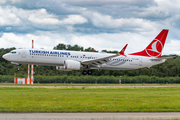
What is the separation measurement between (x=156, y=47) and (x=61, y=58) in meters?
20.9

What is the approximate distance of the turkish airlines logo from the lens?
55.9 metres

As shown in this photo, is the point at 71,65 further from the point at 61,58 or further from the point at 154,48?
the point at 154,48

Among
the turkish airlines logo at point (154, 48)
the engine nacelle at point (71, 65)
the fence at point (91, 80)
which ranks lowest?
the fence at point (91, 80)

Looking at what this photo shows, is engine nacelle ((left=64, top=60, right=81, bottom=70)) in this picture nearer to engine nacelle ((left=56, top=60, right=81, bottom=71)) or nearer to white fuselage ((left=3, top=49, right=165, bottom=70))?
engine nacelle ((left=56, top=60, right=81, bottom=71))

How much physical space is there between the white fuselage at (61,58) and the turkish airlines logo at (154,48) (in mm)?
2280

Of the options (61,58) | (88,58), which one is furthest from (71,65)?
(88,58)

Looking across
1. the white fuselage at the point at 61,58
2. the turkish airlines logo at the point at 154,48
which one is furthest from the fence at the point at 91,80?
the white fuselage at the point at 61,58

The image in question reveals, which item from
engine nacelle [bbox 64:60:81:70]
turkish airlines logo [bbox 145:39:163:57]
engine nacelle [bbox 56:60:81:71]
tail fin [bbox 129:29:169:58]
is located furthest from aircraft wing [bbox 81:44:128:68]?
turkish airlines logo [bbox 145:39:163:57]

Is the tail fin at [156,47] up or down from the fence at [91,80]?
up

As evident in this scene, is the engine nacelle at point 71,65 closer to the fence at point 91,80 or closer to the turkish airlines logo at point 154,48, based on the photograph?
the turkish airlines logo at point 154,48

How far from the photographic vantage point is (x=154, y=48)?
56250 millimetres

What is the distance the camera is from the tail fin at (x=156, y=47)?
182 ft

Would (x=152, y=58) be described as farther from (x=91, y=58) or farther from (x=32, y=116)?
(x=32, y=116)

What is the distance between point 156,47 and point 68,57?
19.5 m
